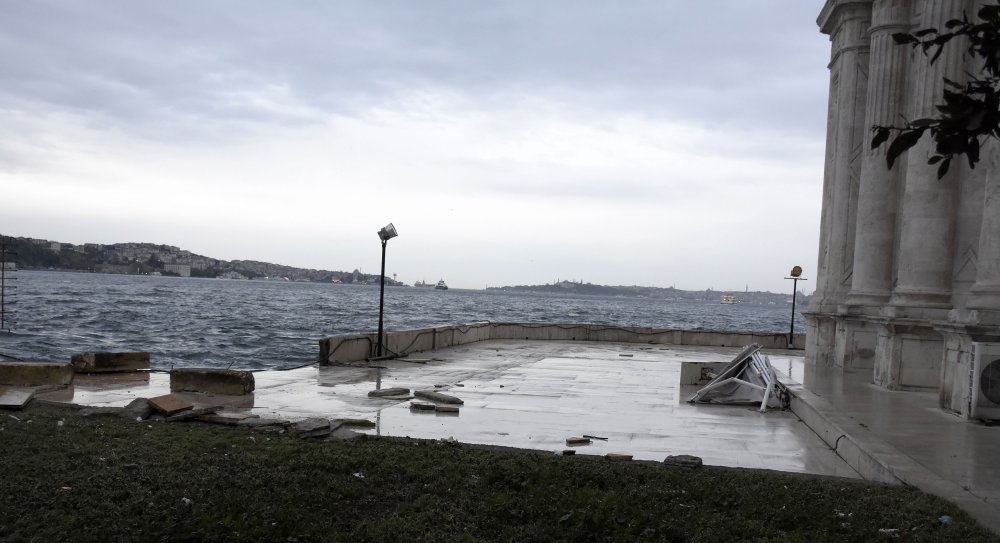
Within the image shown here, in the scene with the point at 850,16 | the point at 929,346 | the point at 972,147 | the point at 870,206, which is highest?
the point at 850,16

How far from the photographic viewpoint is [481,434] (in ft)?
34.0

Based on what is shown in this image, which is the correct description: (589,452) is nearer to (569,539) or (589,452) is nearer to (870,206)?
(569,539)

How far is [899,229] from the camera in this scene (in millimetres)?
18328

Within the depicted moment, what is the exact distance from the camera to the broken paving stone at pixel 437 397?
12.8 m

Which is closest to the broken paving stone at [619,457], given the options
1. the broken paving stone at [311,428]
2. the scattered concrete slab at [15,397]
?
the broken paving stone at [311,428]

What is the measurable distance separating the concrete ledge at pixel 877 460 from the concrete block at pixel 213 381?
8865mm

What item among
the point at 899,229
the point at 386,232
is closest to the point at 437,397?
the point at 386,232

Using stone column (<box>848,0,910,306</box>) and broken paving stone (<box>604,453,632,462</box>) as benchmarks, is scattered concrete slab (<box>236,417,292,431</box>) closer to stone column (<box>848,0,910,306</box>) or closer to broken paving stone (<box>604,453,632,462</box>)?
broken paving stone (<box>604,453,632,462</box>)

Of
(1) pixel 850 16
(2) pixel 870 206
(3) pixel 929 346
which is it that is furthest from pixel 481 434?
(1) pixel 850 16

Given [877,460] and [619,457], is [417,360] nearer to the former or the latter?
[619,457]

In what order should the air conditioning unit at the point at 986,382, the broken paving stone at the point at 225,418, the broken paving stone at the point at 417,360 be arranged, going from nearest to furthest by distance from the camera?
the broken paving stone at the point at 225,418
the air conditioning unit at the point at 986,382
the broken paving stone at the point at 417,360

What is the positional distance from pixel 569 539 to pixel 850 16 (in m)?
19.3

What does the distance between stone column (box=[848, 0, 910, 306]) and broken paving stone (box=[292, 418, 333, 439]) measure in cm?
1355

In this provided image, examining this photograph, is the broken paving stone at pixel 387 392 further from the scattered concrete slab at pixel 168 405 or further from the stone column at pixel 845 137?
the stone column at pixel 845 137
